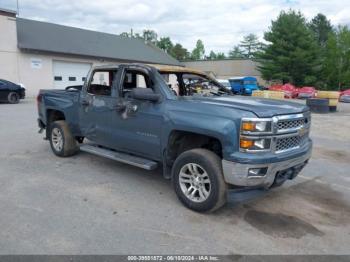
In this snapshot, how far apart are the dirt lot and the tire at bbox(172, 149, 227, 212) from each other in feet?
0.49

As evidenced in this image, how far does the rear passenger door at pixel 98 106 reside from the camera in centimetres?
567

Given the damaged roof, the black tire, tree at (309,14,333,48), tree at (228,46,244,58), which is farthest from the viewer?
tree at (228,46,244,58)

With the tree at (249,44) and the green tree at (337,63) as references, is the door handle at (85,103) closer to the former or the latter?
the green tree at (337,63)

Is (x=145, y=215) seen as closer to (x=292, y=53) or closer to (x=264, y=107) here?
(x=264, y=107)

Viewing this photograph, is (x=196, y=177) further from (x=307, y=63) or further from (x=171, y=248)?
(x=307, y=63)

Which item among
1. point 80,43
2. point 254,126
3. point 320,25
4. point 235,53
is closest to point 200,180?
point 254,126

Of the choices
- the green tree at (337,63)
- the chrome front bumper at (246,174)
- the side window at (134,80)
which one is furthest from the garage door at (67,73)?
the green tree at (337,63)

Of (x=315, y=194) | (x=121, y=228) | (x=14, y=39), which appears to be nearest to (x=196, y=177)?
(x=121, y=228)

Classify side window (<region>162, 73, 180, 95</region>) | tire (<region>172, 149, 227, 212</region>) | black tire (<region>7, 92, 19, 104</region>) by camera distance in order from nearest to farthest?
tire (<region>172, 149, 227, 212</region>) → side window (<region>162, 73, 180, 95</region>) → black tire (<region>7, 92, 19, 104</region>)

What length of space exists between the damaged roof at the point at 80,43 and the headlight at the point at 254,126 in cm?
2414

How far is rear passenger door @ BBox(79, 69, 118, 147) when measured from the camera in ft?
18.6

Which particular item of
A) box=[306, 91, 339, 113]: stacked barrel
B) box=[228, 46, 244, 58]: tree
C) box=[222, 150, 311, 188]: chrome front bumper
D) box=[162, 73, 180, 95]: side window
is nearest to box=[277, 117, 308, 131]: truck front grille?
box=[222, 150, 311, 188]: chrome front bumper

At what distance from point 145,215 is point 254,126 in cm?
177

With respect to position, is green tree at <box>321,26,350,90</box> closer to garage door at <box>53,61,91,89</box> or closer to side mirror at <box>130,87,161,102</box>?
garage door at <box>53,61,91,89</box>
